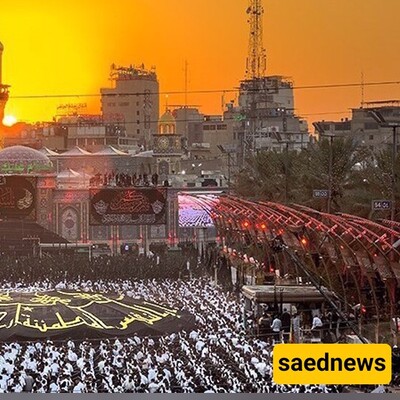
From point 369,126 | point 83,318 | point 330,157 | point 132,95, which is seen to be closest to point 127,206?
point 330,157

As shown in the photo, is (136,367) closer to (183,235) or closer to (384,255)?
(384,255)

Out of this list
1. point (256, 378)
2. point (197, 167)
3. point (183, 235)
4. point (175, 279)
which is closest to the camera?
point (256, 378)

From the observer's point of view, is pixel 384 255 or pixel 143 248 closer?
pixel 384 255

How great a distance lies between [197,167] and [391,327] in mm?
7359

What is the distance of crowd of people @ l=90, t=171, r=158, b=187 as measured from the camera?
53.4 ft

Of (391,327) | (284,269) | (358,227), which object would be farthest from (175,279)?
(391,327)

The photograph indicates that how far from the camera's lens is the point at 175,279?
1317cm

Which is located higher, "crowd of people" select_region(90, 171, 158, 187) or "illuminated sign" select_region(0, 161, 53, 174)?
"illuminated sign" select_region(0, 161, 53, 174)

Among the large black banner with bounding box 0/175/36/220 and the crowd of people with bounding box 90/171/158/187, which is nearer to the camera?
the large black banner with bounding box 0/175/36/220

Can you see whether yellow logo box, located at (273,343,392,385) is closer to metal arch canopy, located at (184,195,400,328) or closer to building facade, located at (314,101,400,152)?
metal arch canopy, located at (184,195,400,328)

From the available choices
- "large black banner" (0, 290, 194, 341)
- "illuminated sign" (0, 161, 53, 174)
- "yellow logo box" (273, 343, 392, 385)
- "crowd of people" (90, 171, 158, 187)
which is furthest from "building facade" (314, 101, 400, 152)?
"illuminated sign" (0, 161, 53, 174)

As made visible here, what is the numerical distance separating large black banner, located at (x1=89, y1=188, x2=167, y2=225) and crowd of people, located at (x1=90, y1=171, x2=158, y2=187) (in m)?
0.32

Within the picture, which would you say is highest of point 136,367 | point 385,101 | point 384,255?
point 385,101

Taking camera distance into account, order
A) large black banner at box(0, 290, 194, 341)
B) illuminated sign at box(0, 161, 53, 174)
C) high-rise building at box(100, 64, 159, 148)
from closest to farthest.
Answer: high-rise building at box(100, 64, 159, 148), large black banner at box(0, 290, 194, 341), illuminated sign at box(0, 161, 53, 174)
